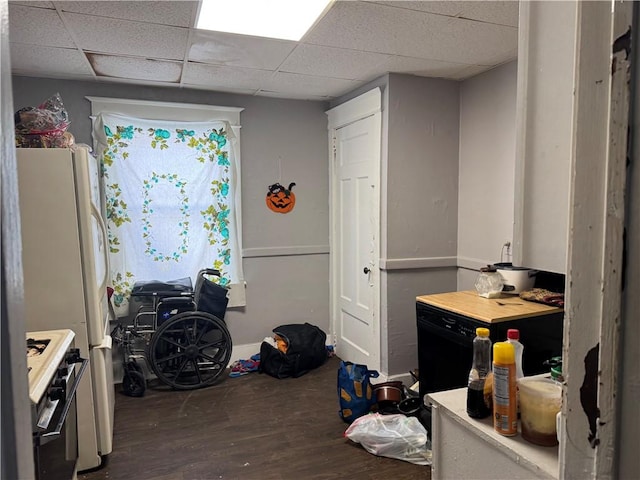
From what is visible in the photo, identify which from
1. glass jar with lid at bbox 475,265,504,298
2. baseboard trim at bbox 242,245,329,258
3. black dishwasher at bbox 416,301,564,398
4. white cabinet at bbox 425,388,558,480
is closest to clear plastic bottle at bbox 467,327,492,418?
white cabinet at bbox 425,388,558,480

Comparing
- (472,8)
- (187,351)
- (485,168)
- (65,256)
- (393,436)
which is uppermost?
(472,8)

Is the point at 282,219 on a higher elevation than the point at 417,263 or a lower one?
higher

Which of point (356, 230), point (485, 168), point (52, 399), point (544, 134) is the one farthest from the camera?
point (356, 230)

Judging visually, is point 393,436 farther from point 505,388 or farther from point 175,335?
point 175,335

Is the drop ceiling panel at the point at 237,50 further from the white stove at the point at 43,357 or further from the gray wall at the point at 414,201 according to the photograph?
the white stove at the point at 43,357

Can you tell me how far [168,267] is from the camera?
360cm

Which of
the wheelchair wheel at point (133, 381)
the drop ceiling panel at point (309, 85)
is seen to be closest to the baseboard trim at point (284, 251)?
the wheelchair wheel at point (133, 381)

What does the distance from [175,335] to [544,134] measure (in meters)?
3.12

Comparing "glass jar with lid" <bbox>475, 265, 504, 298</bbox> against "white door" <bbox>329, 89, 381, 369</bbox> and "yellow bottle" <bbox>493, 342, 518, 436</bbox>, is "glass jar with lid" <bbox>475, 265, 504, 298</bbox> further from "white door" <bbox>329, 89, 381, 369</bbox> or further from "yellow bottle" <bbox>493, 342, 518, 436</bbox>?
"yellow bottle" <bbox>493, 342, 518, 436</bbox>

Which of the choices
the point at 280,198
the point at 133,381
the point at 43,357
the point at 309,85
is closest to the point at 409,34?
the point at 309,85

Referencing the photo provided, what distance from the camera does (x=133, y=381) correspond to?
129 inches

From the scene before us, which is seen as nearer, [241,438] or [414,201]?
[241,438]

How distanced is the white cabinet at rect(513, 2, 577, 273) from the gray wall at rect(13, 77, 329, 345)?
3.12m

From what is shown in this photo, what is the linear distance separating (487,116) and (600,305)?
2.80 meters
